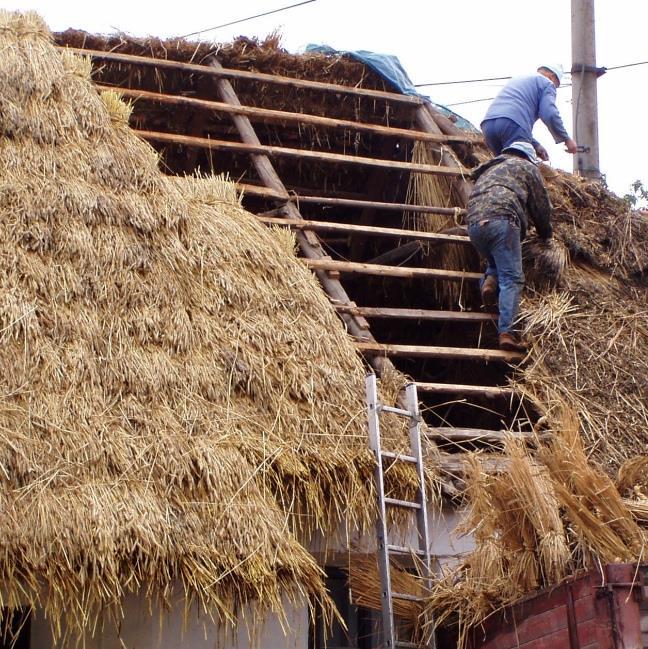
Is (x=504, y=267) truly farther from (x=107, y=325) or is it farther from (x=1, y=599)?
(x=1, y=599)

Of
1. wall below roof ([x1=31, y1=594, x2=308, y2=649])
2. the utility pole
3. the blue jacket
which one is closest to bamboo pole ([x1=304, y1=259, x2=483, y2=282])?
the blue jacket

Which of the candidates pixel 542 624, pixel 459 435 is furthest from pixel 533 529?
pixel 459 435

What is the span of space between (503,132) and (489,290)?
1.54 metres

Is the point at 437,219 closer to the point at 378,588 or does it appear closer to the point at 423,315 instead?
the point at 423,315

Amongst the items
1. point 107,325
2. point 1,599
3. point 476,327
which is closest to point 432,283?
point 476,327

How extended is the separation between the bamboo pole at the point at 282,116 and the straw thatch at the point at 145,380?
83cm

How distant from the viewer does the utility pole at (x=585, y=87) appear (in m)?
11.6

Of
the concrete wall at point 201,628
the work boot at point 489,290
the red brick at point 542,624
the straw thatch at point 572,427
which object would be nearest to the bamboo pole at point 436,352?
the straw thatch at point 572,427

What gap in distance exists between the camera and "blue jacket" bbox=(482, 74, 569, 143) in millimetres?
9547

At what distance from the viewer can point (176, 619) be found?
714 cm

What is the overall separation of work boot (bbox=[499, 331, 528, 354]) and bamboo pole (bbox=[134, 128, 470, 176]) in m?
1.62

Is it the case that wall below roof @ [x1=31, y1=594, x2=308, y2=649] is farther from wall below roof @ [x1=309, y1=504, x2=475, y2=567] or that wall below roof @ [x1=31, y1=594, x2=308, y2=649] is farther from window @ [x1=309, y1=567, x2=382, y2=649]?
window @ [x1=309, y1=567, x2=382, y2=649]

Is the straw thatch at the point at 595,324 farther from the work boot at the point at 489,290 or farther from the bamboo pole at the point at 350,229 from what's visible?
the bamboo pole at the point at 350,229

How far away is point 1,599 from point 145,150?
3344 millimetres
